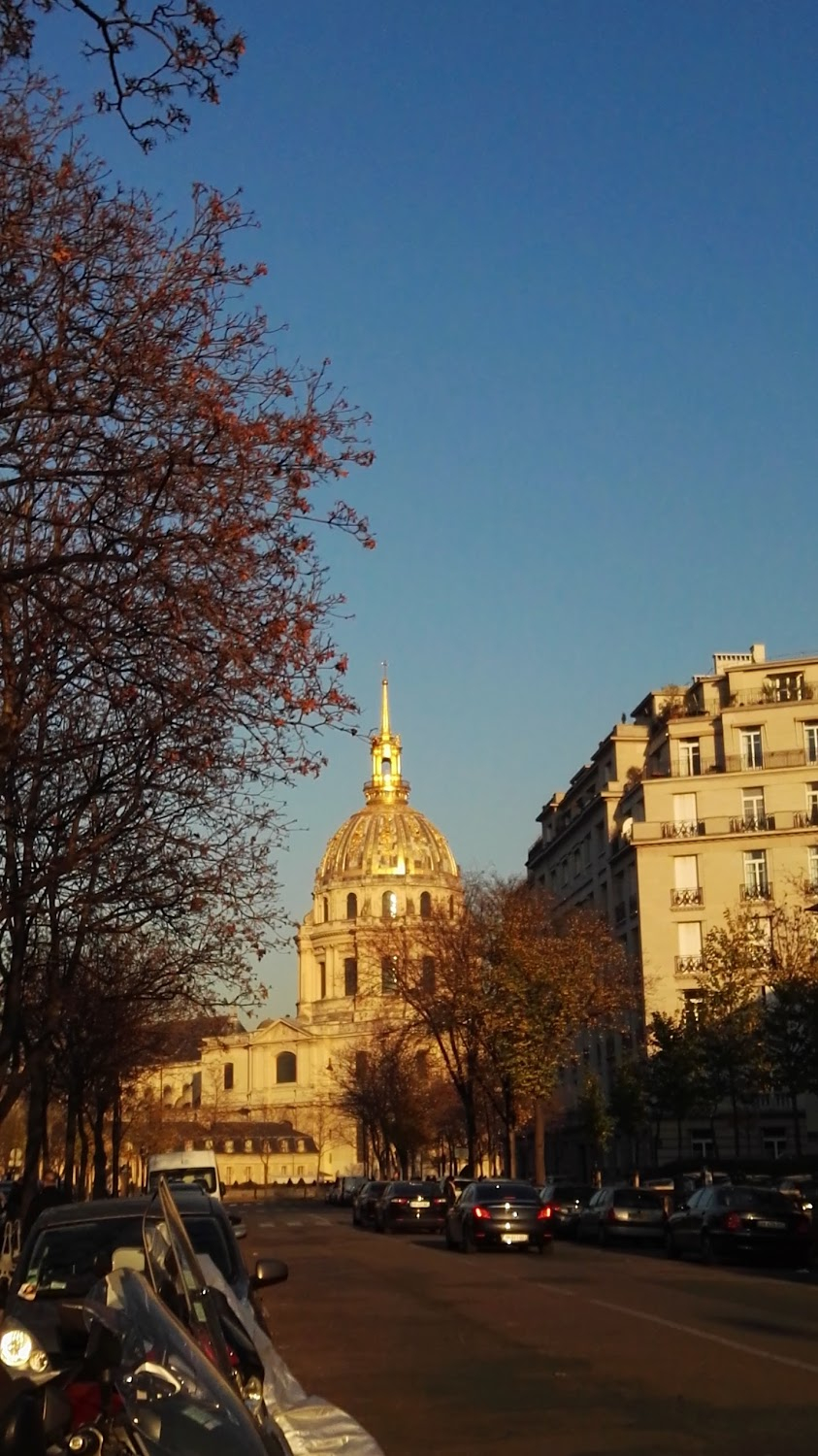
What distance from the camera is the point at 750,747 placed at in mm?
66125

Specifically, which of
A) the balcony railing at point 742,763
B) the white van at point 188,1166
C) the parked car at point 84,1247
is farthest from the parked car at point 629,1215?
the balcony railing at point 742,763

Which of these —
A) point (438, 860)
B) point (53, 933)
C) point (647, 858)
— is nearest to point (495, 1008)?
point (647, 858)

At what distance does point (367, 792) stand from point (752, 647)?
100632 millimetres

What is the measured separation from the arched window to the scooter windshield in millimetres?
158106

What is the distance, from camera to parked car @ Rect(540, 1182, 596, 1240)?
136 ft

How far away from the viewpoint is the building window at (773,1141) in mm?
60562

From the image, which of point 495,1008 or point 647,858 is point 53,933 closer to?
point 495,1008

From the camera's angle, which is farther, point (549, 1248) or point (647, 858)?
point (647, 858)

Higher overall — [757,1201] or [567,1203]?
[757,1201]

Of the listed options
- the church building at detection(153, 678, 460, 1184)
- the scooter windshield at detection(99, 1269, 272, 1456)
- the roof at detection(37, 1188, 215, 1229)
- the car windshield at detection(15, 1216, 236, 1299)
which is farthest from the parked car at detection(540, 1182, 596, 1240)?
the church building at detection(153, 678, 460, 1184)

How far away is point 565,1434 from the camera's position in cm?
1041

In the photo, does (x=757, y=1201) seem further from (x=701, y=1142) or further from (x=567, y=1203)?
(x=701, y=1142)

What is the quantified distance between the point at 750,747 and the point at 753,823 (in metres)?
3.05

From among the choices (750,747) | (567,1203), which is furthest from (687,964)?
(567,1203)
